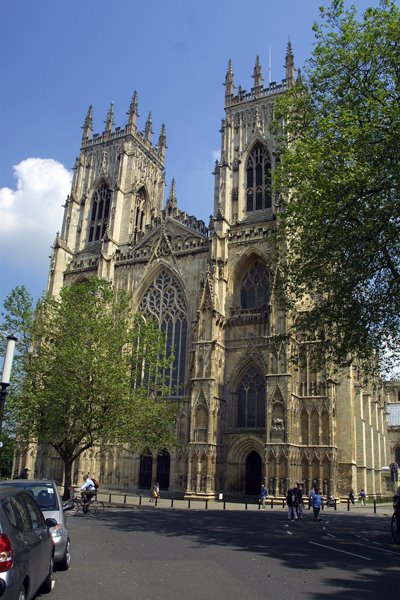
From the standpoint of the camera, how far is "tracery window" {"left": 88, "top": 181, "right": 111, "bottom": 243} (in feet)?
150

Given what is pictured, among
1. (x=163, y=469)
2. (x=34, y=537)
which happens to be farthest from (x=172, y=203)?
(x=34, y=537)

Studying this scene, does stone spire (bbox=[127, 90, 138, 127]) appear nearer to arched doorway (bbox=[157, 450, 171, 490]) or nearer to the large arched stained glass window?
the large arched stained glass window

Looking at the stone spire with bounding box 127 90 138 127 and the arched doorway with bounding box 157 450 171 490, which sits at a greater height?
the stone spire with bounding box 127 90 138 127

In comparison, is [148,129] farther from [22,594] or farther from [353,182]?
[22,594]

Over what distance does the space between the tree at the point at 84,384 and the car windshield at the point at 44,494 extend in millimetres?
14110

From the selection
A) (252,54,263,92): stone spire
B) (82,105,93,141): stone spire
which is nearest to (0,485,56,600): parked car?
(252,54,263,92): stone spire

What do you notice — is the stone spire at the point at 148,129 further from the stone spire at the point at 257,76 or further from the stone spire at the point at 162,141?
the stone spire at the point at 257,76

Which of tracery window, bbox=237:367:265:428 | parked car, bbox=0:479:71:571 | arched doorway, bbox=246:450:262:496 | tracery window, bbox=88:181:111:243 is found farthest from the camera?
tracery window, bbox=88:181:111:243

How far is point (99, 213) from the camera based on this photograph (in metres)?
46.5

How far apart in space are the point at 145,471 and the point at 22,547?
3062cm

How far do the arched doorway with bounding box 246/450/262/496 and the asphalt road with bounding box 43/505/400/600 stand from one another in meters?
16.0

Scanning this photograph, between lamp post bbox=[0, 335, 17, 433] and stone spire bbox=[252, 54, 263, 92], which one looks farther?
stone spire bbox=[252, 54, 263, 92]

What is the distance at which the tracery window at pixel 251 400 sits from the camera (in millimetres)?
32594

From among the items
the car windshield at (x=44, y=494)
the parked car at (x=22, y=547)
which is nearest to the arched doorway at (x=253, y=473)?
the car windshield at (x=44, y=494)
